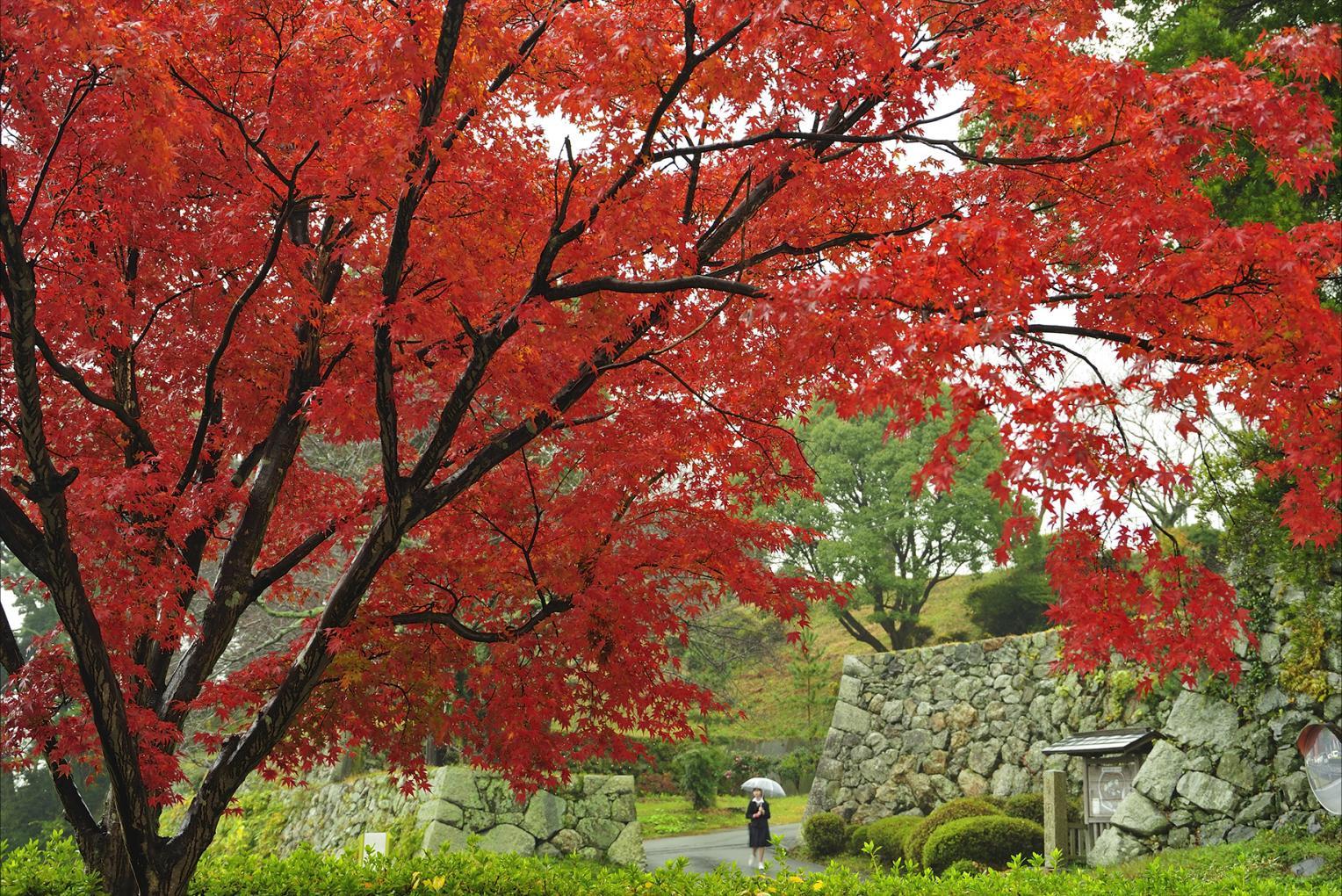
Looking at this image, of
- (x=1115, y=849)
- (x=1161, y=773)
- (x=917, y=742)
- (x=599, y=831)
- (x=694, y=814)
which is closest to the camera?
(x=1115, y=849)

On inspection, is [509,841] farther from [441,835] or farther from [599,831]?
[599,831]

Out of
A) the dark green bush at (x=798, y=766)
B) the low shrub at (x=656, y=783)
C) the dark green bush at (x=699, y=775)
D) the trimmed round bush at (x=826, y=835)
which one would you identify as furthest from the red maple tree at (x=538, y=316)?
the dark green bush at (x=798, y=766)

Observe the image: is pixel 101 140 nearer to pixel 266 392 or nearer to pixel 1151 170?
pixel 266 392

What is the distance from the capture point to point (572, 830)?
45.2 feet

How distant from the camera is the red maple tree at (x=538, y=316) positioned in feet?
14.6

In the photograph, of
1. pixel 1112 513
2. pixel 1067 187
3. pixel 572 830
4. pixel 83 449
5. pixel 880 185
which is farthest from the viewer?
pixel 572 830

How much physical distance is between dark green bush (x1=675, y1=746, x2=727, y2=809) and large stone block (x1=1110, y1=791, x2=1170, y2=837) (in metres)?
11.9

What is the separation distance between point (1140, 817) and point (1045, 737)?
4.09 meters

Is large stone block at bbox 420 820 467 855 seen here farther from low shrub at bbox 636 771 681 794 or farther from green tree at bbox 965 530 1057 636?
green tree at bbox 965 530 1057 636

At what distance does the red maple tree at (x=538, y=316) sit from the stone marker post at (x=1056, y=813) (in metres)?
8.44

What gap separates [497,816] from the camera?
13.4 m

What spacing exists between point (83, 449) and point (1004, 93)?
20.1ft

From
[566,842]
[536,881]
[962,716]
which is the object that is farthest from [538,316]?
[962,716]

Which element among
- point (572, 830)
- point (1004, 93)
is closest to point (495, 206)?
point (1004, 93)
